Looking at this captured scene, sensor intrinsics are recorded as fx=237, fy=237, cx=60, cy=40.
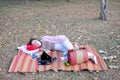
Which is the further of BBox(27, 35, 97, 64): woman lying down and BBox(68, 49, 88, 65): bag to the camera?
BBox(27, 35, 97, 64): woman lying down

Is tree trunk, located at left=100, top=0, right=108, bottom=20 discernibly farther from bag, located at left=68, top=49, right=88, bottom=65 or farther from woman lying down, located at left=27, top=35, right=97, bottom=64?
bag, located at left=68, top=49, right=88, bottom=65

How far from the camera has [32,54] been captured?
4086 mm

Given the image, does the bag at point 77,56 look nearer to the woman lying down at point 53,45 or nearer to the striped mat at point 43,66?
the striped mat at point 43,66

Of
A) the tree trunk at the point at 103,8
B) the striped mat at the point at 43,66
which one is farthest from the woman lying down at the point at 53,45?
the tree trunk at the point at 103,8

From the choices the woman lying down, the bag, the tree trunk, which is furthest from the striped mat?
the tree trunk

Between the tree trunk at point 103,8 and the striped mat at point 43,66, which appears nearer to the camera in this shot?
the striped mat at point 43,66

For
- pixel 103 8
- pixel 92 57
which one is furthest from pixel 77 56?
pixel 103 8

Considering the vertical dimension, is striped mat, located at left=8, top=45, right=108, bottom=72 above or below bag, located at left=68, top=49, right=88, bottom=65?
below

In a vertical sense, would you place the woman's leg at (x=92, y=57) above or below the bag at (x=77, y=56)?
below

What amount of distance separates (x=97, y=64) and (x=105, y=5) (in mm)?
2588

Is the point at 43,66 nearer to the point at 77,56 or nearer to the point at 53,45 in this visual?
the point at 77,56

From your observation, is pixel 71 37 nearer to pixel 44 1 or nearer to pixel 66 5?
pixel 66 5

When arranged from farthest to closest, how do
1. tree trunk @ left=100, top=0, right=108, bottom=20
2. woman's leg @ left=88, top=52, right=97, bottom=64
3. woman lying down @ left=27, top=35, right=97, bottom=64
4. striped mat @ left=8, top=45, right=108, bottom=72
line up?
tree trunk @ left=100, top=0, right=108, bottom=20 < woman lying down @ left=27, top=35, right=97, bottom=64 < woman's leg @ left=88, top=52, right=97, bottom=64 < striped mat @ left=8, top=45, right=108, bottom=72

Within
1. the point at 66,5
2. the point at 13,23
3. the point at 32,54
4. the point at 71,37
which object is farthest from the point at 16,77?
the point at 66,5
